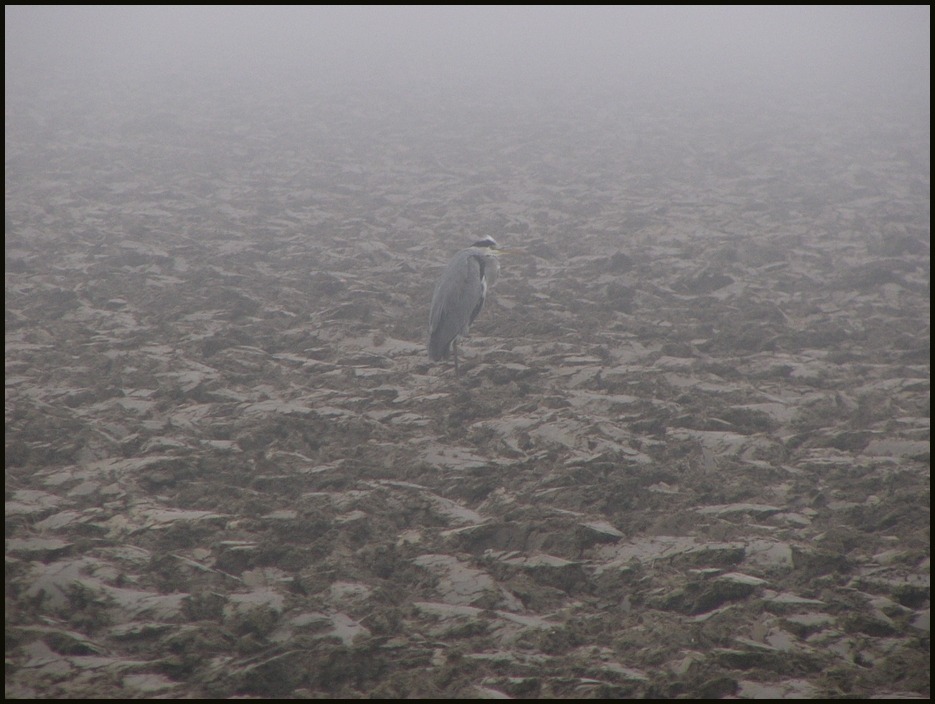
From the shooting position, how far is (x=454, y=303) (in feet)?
18.6

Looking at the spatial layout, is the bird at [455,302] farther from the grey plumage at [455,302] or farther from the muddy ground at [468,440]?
the muddy ground at [468,440]

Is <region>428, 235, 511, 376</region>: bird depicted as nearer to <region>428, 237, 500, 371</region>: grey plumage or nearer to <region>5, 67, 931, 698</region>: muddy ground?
<region>428, 237, 500, 371</region>: grey plumage

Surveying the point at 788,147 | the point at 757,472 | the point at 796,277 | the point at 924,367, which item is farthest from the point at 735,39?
the point at 757,472

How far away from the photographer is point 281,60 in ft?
63.0

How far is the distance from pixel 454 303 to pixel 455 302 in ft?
0.04

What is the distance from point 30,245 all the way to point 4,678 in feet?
20.5

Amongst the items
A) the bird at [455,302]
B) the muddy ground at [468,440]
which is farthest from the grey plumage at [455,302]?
the muddy ground at [468,440]

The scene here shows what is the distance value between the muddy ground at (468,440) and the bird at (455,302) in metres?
0.30

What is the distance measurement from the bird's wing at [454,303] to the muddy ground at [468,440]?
336mm

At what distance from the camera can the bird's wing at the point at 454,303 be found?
5.59 meters

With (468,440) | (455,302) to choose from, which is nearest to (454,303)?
(455,302)

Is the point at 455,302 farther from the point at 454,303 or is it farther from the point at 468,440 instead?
the point at 468,440

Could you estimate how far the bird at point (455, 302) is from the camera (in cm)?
559

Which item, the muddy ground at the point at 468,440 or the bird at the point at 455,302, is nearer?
the muddy ground at the point at 468,440
